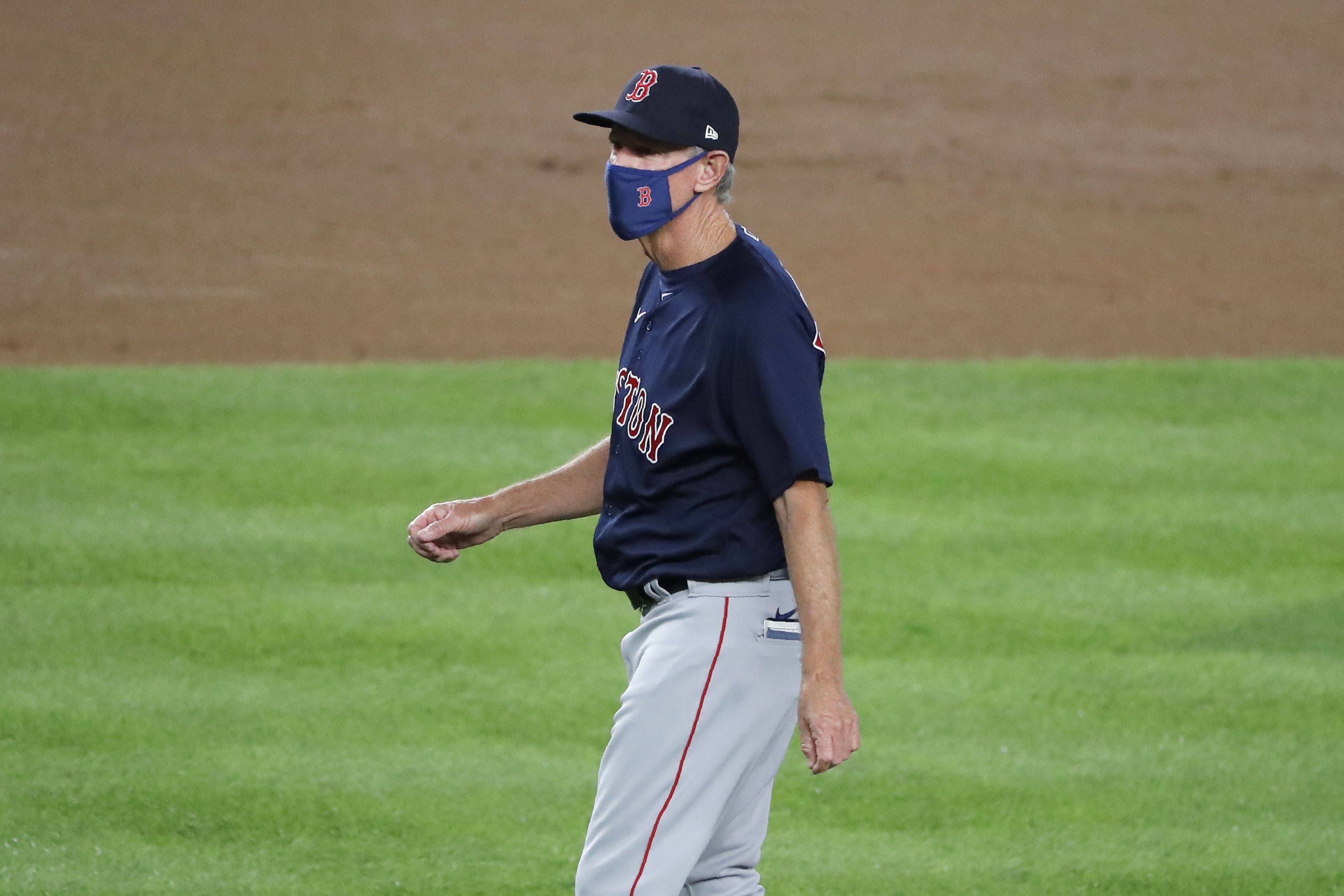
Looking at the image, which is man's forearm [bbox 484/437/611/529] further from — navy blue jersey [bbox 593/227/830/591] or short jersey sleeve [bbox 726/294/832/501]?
short jersey sleeve [bbox 726/294/832/501]

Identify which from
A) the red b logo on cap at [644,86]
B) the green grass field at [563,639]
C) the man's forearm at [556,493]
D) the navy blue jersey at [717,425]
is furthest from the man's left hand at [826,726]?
the green grass field at [563,639]

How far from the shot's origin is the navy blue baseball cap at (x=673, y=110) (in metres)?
3.03

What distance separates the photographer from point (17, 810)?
4.74 m

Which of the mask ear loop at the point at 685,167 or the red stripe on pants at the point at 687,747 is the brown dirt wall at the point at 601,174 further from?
the red stripe on pants at the point at 687,747

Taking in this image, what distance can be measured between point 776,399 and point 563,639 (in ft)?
11.4

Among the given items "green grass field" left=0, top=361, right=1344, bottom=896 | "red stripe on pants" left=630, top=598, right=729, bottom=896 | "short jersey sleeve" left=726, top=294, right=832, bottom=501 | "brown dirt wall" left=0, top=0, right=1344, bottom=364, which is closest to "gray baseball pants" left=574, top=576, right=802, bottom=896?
"red stripe on pants" left=630, top=598, right=729, bottom=896

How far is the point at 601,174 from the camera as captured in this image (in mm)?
13516

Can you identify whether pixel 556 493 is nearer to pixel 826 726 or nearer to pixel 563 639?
pixel 826 726

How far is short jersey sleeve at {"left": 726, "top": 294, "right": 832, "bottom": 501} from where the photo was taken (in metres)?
2.90

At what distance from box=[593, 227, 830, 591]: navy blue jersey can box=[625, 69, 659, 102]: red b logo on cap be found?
30cm

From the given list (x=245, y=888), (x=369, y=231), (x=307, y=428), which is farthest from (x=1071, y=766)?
(x=369, y=231)

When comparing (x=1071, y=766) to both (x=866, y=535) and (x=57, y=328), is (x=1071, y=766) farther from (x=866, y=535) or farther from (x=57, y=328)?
(x=57, y=328)

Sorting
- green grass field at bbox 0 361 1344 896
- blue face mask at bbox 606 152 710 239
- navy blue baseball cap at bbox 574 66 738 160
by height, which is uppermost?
navy blue baseball cap at bbox 574 66 738 160

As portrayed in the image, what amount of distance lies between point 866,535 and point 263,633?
101 inches
